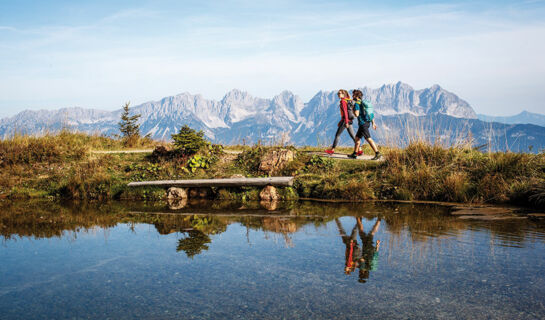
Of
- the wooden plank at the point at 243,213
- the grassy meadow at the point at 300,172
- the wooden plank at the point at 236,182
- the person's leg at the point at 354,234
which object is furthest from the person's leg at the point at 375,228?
the wooden plank at the point at 236,182

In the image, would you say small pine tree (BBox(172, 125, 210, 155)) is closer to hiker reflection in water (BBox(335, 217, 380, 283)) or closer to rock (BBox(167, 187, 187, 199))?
rock (BBox(167, 187, 187, 199))

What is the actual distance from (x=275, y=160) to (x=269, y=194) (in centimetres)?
221

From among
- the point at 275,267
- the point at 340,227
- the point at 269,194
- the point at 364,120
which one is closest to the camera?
the point at 275,267

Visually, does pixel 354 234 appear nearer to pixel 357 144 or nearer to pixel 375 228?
pixel 375 228

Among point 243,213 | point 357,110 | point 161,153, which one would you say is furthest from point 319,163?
point 161,153

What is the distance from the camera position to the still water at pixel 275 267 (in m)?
4.52

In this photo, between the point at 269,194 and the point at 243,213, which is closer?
the point at 243,213

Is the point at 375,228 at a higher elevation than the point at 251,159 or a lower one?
lower

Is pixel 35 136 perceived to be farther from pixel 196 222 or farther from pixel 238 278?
pixel 238 278

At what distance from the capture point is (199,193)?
1391 cm

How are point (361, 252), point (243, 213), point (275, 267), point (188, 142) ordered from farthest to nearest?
point (188, 142) → point (243, 213) → point (361, 252) → point (275, 267)

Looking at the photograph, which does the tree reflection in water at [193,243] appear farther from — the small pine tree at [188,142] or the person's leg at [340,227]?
the small pine tree at [188,142]

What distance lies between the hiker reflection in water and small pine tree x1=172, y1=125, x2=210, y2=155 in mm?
8700

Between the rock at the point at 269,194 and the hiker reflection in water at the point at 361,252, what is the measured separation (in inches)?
176
